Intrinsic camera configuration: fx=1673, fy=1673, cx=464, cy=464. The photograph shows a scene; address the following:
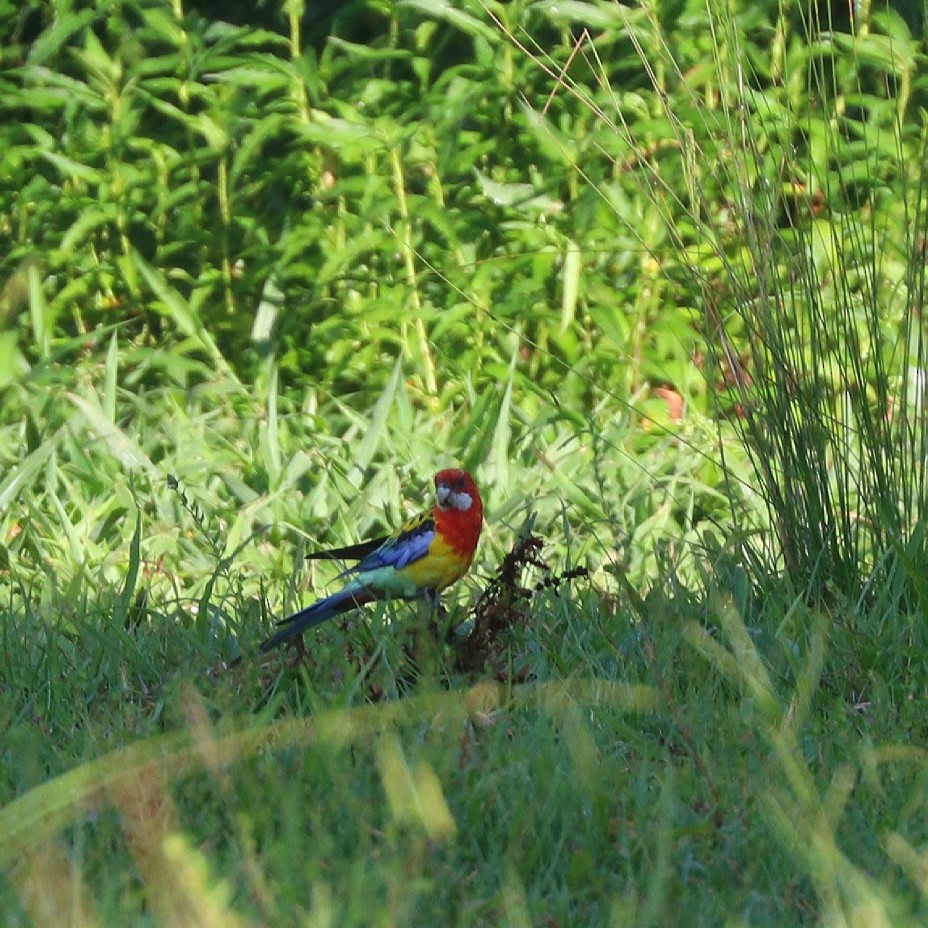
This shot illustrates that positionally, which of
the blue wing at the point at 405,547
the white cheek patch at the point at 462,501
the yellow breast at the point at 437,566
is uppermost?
the white cheek patch at the point at 462,501

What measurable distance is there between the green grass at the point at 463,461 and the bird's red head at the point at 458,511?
0.20 meters

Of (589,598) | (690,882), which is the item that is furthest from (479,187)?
(690,882)

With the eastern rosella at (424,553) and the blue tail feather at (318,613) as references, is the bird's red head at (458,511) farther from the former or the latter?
the blue tail feather at (318,613)

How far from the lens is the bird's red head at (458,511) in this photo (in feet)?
9.97

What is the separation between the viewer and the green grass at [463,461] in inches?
89.2

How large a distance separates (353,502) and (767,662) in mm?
1633

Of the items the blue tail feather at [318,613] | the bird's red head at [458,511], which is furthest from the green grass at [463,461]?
the bird's red head at [458,511]

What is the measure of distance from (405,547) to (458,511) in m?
0.12

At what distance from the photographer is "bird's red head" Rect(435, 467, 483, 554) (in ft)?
9.97

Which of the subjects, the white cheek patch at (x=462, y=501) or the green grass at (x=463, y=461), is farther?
the white cheek patch at (x=462, y=501)

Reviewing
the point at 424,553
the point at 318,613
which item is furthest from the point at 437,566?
the point at 318,613

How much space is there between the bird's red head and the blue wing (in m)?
0.03

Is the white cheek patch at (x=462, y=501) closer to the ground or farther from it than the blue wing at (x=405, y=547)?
farther from it

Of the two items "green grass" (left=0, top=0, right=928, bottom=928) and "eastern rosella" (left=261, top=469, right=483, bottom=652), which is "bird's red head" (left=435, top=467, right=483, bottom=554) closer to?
"eastern rosella" (left=261, top=469, right=483, bottom=652)
